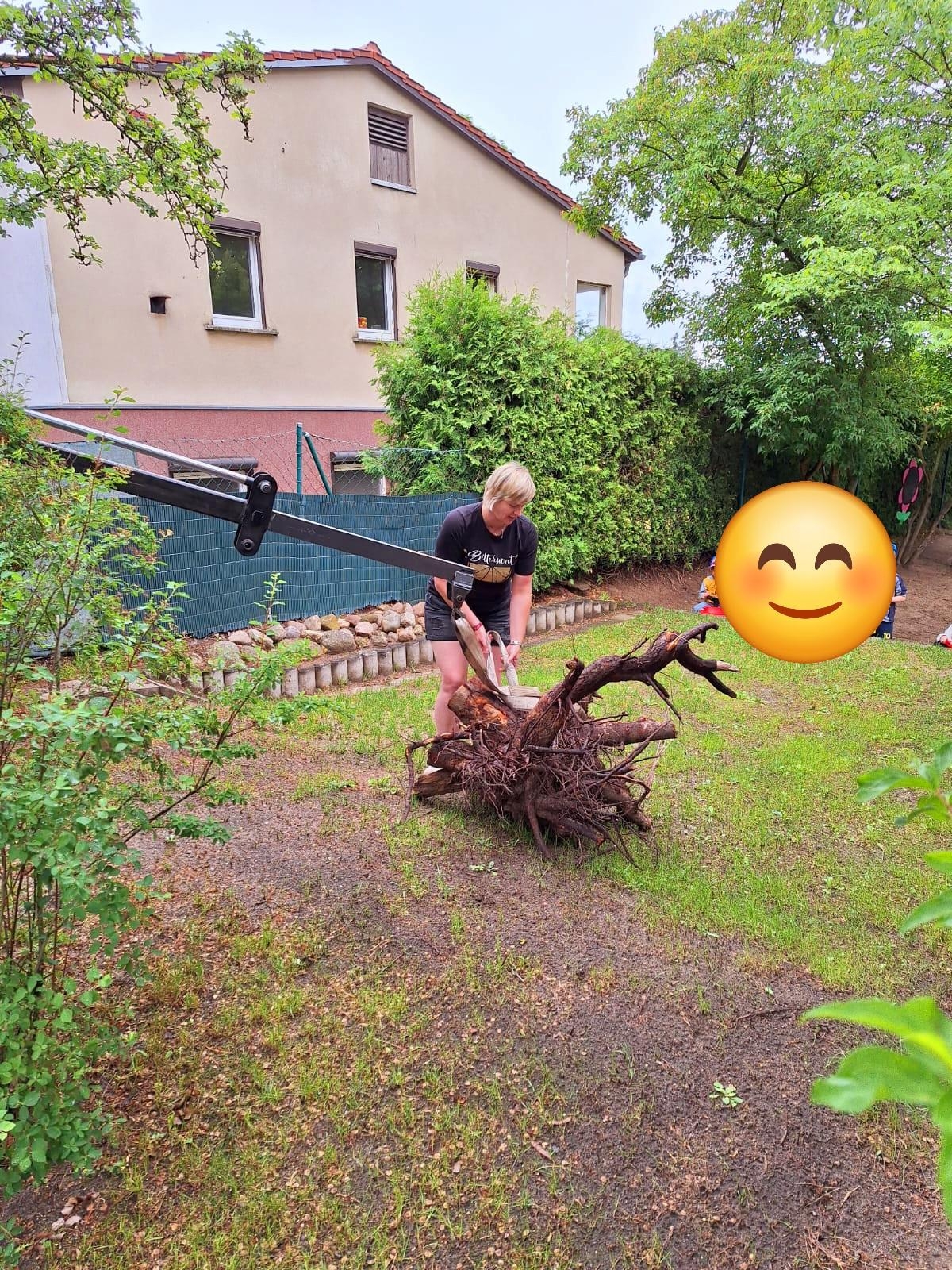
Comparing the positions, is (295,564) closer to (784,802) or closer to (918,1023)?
(784,802)

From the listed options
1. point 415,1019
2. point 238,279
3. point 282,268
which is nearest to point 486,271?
point 282,268

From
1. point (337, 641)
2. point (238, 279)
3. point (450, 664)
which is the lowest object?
point (337, 641)

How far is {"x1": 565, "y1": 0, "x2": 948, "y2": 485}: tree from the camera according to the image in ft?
27.0

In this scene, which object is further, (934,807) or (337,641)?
(337,641)

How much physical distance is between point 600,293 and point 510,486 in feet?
56.2

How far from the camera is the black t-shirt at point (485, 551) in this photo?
3.60m

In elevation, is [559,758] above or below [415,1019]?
above

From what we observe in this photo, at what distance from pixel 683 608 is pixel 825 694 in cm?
440

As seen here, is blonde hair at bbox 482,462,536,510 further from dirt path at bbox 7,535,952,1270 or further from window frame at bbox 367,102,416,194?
window frame at bbox 367,102,416,194

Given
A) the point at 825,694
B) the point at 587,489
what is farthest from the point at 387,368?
the point at 825,694

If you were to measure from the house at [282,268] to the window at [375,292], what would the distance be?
3 centimetres

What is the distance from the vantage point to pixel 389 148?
13531 millimetres

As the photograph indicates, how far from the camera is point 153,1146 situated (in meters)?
1.85
